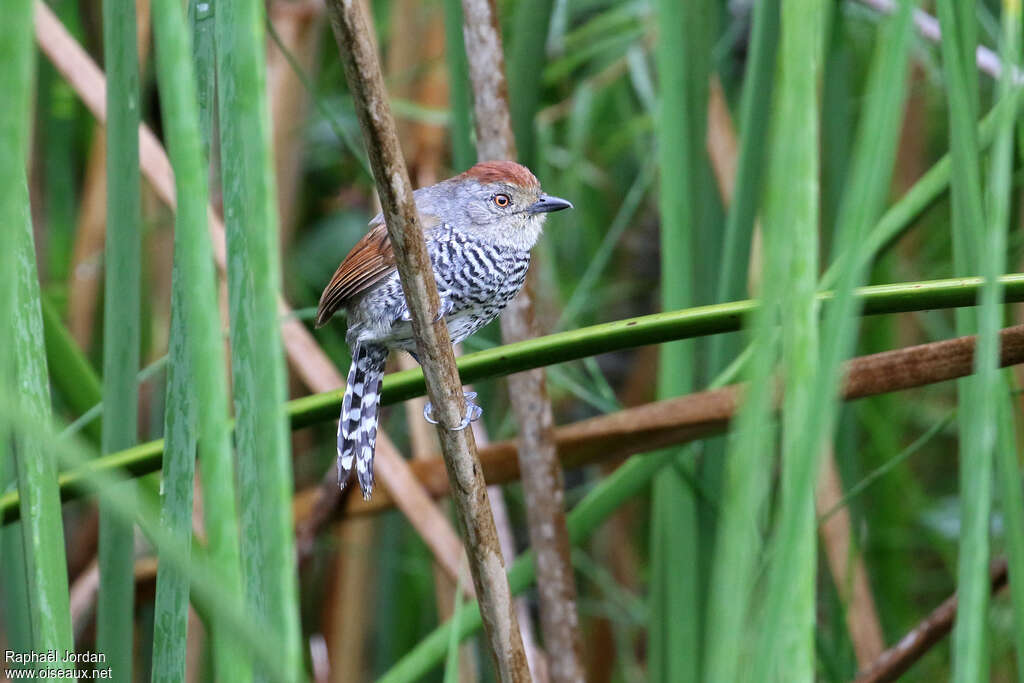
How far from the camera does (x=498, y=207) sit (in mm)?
2766

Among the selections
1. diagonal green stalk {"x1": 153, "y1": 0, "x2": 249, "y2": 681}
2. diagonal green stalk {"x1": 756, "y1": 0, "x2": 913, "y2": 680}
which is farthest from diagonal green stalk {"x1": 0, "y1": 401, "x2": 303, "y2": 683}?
diagonal green stalk {"x1": 756, "y1": 0, "x2": 913, "y2": 680}

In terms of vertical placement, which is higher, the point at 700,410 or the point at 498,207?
the point at 498,207

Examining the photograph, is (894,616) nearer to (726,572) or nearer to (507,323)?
(507,323)

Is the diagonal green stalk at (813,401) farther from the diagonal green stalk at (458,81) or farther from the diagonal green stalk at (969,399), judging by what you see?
the diagonal green stalk at (458,81)

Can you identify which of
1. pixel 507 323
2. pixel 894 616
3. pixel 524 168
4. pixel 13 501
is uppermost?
pixel 524 168

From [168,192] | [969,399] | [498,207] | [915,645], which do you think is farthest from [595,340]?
[168,192]

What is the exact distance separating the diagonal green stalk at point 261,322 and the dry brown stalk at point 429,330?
7.6 inches

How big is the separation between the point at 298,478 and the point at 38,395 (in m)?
3.02

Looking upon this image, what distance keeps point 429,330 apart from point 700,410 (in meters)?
0.76

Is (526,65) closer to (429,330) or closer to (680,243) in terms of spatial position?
(680,243)

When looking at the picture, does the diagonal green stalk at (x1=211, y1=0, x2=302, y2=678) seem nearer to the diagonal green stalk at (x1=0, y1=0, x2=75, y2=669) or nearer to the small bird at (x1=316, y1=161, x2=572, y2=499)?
the diagonal green stalk at (x1=0, y1=0, x2=75, y2=669)

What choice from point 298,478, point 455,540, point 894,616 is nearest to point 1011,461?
point 455,540

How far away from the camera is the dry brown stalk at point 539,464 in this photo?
2.37 meters

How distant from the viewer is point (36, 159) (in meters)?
3.69
